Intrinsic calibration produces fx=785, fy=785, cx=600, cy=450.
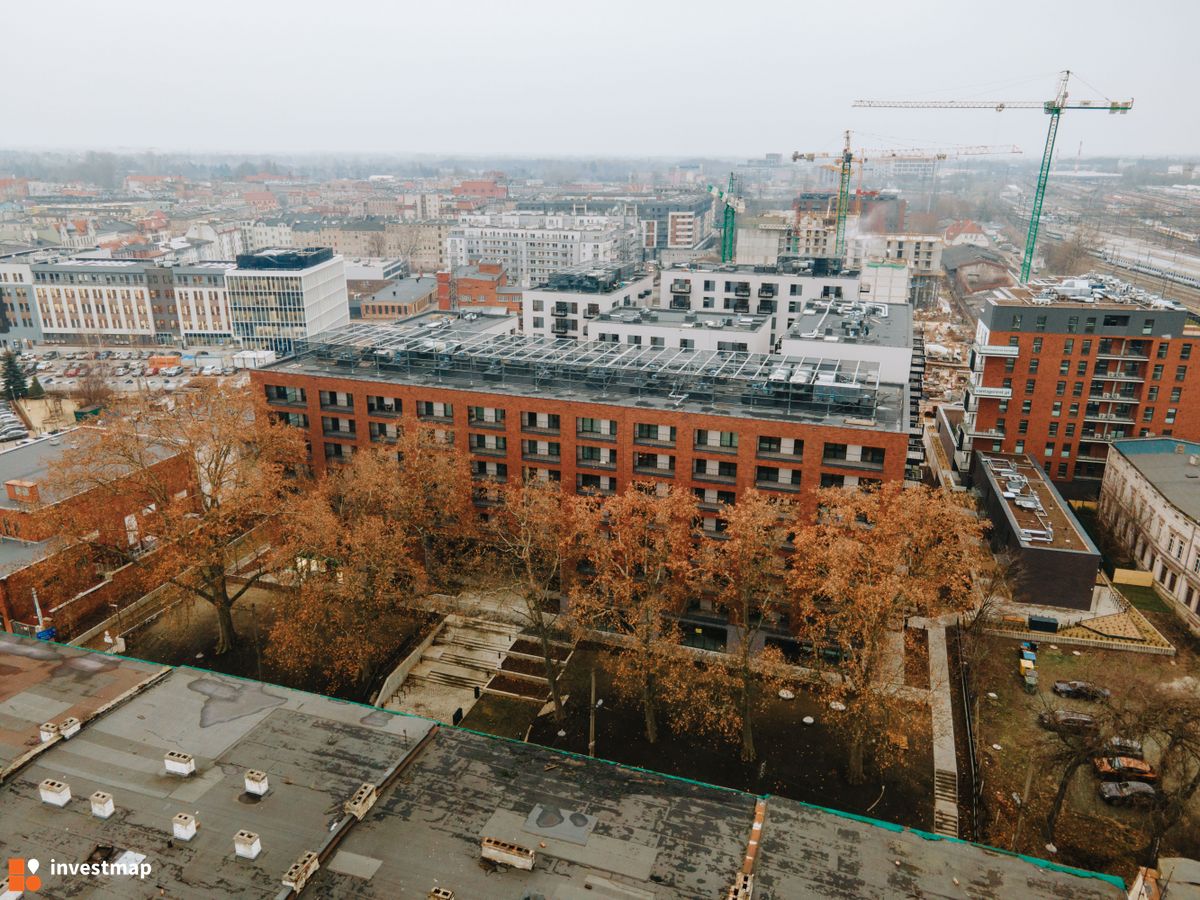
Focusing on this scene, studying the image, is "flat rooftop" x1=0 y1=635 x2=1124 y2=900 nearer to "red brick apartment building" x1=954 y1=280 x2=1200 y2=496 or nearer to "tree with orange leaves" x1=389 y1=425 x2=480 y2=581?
"tree with orange leaves" x1=389 y1=425 x2=480 y2=581

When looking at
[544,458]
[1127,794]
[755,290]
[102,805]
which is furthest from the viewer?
[755,290]

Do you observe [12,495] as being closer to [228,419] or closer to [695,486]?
Answer: [228,419]

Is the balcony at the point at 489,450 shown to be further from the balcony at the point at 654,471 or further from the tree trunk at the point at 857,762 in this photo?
the tree trunk at the point at 857,762

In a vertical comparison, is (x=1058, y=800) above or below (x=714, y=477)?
below

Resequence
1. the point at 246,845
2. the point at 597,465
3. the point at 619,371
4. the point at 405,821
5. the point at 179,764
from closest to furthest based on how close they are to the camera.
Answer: the point at 246,845 → the point at 405,821 → the point at 179,764 → the point at 597,465 → the point at 619,371

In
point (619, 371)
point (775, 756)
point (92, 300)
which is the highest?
point (619, 371)

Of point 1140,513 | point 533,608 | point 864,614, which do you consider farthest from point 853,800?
point 1140,513

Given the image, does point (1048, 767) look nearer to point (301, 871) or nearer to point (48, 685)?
point (301, 871)

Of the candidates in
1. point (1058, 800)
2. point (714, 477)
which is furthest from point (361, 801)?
point (714, 477)
